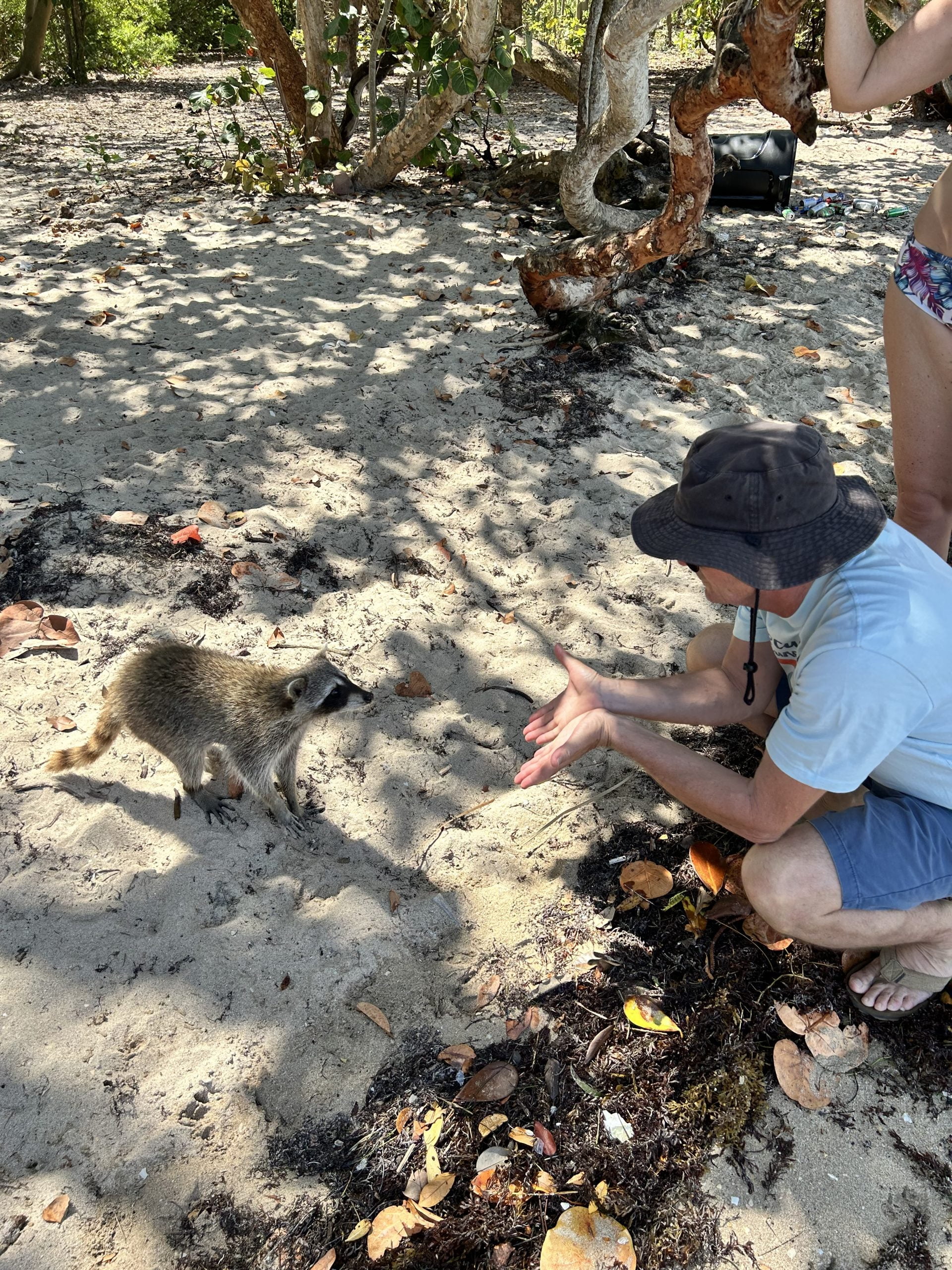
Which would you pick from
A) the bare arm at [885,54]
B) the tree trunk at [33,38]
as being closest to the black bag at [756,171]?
the bare arm at [885,54]

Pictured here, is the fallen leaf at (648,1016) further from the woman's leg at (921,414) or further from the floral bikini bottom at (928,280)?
the floral bikini bottom at (928,280)

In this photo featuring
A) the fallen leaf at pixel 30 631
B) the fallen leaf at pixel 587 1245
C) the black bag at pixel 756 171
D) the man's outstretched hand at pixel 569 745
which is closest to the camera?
the fallen leaf at pixel 587 1245

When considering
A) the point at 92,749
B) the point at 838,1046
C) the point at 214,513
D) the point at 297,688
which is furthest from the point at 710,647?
the point at 214,513

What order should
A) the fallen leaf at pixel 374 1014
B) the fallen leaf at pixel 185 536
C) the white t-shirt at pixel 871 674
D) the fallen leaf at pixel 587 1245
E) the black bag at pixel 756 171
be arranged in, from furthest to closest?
the black bag at pixel 756 171 < the fallen leaf at pixel 185 536 < the fallen leaf at pixel 374 1014 < the fallen leaf at pixel 587 1245 < the white t-shirt at pixel 871 674

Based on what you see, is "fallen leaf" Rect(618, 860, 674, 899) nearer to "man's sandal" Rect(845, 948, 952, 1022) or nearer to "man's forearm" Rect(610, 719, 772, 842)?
"man's forearm" Rect(610, 719, 772, 842)

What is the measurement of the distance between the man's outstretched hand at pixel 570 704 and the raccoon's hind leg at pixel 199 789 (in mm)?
1359

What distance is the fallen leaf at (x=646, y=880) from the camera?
277cm

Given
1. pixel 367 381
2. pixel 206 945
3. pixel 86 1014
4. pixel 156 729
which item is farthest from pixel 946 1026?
pixel 367 381

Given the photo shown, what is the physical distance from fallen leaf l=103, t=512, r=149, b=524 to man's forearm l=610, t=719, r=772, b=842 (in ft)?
Answer: 9.70

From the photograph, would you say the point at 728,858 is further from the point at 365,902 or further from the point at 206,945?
the point at 206,945

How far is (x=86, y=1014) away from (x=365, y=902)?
90 cm

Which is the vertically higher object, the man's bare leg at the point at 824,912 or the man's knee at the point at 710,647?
the man's knee at the point at 710,647

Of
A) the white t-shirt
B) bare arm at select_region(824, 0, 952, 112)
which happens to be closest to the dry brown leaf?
the white t-shirt

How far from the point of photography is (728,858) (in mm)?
2838
